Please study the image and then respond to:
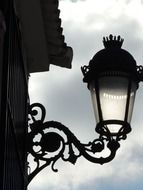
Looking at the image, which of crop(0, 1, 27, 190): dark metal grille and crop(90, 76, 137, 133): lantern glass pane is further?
crop(90, 76, 137, 133): lantern glass pane

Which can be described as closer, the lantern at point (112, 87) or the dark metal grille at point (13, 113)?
the dark metal grille at point (13, 113)

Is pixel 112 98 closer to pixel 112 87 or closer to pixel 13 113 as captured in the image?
pixel 112 87

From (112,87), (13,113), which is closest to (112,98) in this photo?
(112,87)

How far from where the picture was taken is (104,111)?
23.0 ft

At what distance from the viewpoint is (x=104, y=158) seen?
23.1ft

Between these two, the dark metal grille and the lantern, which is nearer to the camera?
the dark metal grille

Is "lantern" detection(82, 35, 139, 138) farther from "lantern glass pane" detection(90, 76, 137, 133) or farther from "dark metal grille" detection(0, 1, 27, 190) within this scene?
"dark metal grille" detection(0, 1, 27, 190)

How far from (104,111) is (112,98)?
13 cm

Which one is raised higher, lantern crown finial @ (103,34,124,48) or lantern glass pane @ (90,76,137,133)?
lantern crown finial @ (103,34,124,48)

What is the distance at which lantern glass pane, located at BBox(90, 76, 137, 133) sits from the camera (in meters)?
7.00

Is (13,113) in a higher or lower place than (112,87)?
lower

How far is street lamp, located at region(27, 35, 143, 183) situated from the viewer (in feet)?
23.0

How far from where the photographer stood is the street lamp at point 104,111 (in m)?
7.00

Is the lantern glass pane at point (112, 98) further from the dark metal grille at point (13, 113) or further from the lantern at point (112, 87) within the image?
the dark metal grille at point (13, 113)
